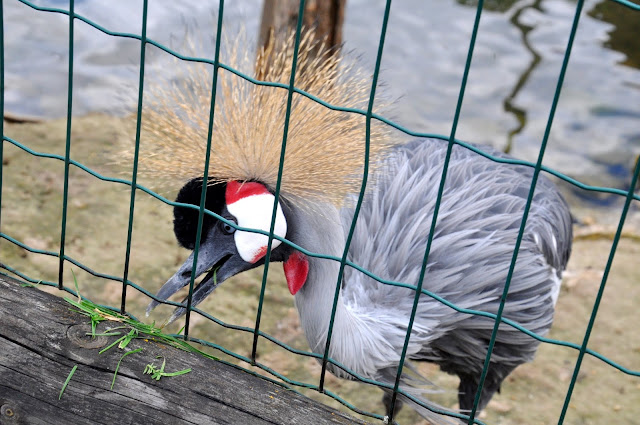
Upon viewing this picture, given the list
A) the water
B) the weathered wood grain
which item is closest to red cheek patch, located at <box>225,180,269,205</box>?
the weathered wood grain

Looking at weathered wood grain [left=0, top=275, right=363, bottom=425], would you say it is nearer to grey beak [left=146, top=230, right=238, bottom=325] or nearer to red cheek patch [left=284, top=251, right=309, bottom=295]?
grey beak [left=146, top=230, right=238, bottom=325]

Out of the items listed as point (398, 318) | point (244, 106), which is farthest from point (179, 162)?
point (398, 318)

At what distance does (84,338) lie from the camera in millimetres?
1284

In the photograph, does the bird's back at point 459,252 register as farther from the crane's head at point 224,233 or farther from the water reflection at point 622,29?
the water reflection at point 622,29

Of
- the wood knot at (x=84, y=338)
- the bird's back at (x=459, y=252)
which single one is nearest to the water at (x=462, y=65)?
the bird's back at (x=459, y=252)

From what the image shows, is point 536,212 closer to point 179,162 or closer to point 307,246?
point 307,246

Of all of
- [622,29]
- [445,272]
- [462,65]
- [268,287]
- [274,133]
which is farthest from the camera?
[622,29]

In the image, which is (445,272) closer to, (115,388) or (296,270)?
(296,270)

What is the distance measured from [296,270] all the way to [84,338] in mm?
434

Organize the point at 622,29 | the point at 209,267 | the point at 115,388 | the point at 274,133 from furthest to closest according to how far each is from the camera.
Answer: the point at 622,29 < the point at 209,267 < the point at 274,133 < the point at 115,388

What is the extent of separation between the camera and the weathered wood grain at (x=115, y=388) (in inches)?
47.5

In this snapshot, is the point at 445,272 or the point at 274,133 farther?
the point at 445,272

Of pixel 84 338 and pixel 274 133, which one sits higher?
pixel 274 133

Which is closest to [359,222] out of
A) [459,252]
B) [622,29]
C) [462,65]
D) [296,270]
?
[459,252]
